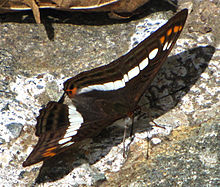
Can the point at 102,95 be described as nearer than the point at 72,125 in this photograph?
No

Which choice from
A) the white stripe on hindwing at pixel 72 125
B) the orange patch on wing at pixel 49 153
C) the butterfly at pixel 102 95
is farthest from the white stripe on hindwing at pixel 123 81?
the orange patch on wing at pixel 49 153

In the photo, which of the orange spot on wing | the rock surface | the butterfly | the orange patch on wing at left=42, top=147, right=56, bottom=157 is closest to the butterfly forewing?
the butterfly

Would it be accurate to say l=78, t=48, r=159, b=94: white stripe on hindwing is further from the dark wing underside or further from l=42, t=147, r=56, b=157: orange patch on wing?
l=42, t=147, r=56, b=157: orange patch on wing

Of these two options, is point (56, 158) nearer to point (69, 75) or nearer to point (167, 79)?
point (69, 75)

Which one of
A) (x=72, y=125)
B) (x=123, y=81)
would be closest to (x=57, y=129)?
(x=72, y=125)

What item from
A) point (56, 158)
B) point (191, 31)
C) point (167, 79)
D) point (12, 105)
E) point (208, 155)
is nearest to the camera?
point (208, 155)

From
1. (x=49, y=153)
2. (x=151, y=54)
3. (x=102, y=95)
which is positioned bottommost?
(x=49, y=153)

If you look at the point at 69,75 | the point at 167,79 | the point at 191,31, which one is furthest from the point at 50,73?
the point at 191,31

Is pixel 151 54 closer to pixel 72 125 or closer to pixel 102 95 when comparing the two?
pixel 102 95
